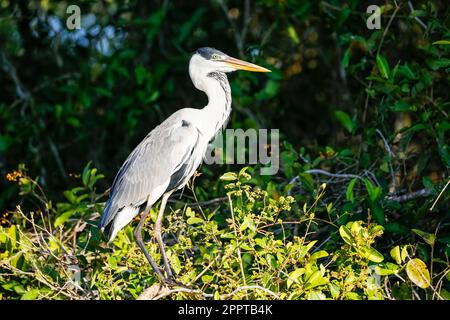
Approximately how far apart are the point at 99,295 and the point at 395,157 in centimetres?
186

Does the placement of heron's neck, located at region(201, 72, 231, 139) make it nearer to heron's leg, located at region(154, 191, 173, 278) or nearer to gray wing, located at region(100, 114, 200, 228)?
gray wing, located at region(100, 114, 200, 228)

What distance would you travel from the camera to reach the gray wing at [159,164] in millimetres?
4410

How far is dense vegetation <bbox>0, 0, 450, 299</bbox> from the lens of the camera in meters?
3.50

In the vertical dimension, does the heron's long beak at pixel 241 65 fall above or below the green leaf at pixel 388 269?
above

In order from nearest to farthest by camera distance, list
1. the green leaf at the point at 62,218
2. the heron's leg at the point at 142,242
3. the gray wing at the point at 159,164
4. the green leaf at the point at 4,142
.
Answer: the heron's leg at the point at 142,242 → the green leaf at the point at 62,218 → the gray wing at the point at 159,164 → the green leaf at the point at 4,142

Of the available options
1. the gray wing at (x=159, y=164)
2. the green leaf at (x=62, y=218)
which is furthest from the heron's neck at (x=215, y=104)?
→ the green leaf at (x=62, y=218)

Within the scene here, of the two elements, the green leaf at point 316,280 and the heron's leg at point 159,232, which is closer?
the green leaf at point 316,280

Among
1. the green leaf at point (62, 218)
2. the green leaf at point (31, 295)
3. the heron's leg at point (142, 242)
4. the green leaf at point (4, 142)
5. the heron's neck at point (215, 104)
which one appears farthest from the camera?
the green leaf at point (4, 142)

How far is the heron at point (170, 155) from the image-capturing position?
14.3ft

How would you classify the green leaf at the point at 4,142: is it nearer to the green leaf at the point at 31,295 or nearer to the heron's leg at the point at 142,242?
the heron's leg at the point at 142,242

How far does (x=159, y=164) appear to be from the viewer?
445cm

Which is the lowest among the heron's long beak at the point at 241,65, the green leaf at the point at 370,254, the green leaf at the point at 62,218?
the green leaf at the point at 62,218

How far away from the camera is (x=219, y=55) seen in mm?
4723

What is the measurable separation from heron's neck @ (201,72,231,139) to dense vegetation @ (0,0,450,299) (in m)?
0.31
